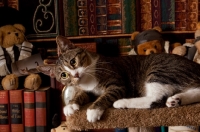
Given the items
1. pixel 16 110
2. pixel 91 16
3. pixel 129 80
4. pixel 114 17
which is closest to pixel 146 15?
pixel 114 17

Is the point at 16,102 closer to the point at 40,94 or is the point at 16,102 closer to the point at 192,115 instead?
the point at 40,94

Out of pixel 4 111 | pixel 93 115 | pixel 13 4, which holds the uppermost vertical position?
pixel 13 4

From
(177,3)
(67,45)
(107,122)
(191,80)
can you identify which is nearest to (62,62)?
(67,45)

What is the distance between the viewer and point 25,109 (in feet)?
4.60

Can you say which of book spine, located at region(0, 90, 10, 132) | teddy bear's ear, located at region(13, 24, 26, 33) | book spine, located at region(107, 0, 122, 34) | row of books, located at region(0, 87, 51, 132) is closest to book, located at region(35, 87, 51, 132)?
row of books, located at region(0, 87, 51, 132)

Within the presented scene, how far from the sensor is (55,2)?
151cm

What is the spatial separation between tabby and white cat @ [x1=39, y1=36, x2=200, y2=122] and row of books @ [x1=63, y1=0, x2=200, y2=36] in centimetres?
39

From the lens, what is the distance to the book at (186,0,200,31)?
1.47 metres

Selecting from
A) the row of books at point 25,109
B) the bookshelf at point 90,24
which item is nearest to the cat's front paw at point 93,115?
the row of books at point 25,109

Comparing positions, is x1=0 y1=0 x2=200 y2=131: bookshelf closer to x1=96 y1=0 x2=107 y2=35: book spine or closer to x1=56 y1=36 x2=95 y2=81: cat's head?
x1=96 y1=0 x2=107 y2=35: book spine

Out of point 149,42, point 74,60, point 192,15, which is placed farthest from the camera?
point 192,15

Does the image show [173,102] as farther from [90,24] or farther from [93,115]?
[90,24]

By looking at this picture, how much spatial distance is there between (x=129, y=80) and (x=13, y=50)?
623 millimetres

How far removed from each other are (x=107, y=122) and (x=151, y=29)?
2.13ft
